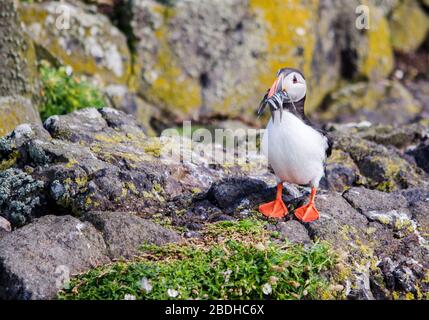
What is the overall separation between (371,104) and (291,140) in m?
8.78

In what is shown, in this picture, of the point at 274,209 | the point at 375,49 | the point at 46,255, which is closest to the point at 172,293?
the point at 46,255

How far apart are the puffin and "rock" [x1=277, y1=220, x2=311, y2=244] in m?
0.09

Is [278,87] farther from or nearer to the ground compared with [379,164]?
farther from the ground

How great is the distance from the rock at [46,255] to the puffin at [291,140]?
169cm

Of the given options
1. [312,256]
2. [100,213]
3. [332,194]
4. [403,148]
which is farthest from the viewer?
[403,148]

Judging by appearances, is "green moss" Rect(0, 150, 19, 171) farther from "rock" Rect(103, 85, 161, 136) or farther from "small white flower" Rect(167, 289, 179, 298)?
"rock" Rect(103, 85, 161, 136)

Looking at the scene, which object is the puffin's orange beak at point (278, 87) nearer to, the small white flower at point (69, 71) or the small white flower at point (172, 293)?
the small white flower at point (172, 293)

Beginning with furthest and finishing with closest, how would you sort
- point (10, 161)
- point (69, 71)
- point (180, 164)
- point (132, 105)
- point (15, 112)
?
Result: point (132, 105) < point (69, 71) < point (15, 112) < point (180, 164) < point (10, 161)

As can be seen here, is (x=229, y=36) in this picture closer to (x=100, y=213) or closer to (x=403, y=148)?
(x=403, y=148)

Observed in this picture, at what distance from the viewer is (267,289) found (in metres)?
5.15

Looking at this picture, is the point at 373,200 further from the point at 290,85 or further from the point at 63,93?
the point at 63,93

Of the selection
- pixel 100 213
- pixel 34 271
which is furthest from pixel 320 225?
pixel 34 271

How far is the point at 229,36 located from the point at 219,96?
4.05 feet
